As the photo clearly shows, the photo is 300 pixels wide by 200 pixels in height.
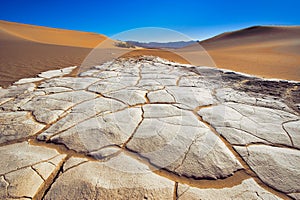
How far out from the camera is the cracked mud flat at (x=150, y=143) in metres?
1.16

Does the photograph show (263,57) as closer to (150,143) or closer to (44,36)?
(150,143)

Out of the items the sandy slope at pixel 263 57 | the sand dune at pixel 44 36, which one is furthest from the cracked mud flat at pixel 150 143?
the sand dune at pixel 44 36

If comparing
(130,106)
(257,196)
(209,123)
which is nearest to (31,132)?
(130,106)

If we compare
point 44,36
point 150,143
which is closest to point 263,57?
point 150,143

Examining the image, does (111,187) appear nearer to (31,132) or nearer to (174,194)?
(174,194)

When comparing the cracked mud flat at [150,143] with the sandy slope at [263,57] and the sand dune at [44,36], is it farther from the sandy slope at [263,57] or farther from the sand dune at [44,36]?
the sand dune at [44,36]

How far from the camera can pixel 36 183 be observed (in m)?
1.18

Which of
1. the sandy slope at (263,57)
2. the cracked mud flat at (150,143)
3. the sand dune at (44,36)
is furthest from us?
the sand dune at (44,36)

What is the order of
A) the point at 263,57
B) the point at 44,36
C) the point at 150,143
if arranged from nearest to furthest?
the point at 150,143
the point at 263,57
the point at 44,36

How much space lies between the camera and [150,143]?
5.16ft

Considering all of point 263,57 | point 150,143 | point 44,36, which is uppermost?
point 44,36

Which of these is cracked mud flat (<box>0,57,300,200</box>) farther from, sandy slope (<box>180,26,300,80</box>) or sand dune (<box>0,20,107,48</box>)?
sand dune (<box>0,20,107,48</box>)

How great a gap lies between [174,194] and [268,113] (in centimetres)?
170

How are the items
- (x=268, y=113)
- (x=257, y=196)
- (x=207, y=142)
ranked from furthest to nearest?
1. (x=268, y=113)
2. (x=207, y=142)
3. (x=257, y=196)
